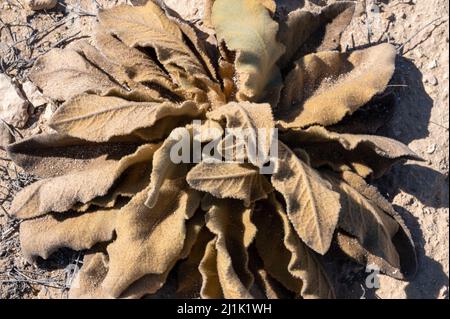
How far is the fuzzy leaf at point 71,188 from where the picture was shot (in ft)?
6.55

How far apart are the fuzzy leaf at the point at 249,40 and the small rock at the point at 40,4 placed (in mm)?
841

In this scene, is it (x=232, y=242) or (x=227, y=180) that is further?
(x=232, y=242)

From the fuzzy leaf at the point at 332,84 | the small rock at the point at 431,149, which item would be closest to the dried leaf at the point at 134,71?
the fuzzy leaf at the point at 332,84

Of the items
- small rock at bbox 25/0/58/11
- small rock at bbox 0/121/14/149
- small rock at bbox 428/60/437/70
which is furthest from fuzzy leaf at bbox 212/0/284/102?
small rock at bbox 0/121/14/149

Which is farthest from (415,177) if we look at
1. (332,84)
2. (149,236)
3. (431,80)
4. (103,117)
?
(103,117)

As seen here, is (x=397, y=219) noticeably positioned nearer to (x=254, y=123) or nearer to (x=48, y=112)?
(x=254, y=123)

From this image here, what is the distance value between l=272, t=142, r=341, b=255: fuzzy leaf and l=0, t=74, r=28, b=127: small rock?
1204 millimetres

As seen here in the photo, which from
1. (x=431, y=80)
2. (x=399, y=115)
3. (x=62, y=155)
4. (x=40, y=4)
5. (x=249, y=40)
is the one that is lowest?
(x=62, y=155)

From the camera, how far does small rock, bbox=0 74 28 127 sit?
2.40 meters

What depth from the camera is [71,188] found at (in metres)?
2.03

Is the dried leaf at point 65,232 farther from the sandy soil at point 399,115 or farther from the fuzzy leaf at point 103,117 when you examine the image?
the fuzzy leaf at point 103,117

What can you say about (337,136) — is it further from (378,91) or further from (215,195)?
(215,195)

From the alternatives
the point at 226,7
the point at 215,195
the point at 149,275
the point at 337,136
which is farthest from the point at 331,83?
the point at 149,275

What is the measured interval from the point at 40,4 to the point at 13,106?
497mm
